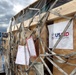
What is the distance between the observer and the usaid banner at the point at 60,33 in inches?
82.7

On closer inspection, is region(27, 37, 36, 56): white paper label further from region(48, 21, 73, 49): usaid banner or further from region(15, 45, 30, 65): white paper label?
region(48, 21, 73, 49): usaid banner

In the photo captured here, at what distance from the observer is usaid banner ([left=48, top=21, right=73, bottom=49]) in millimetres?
2100

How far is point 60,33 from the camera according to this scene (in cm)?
222

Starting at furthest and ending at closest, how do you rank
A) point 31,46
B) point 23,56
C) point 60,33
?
point 23,56, point 31,46, point 60,33

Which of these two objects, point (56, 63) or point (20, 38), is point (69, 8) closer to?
point (56, 63)

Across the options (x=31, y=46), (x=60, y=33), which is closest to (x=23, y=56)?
(x=31, y=46)

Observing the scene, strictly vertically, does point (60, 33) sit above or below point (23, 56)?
above

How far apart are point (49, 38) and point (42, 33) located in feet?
0.49

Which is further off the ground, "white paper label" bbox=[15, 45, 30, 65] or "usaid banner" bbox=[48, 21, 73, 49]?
"usaid banner" bbox=[48, 21, 73, 49]

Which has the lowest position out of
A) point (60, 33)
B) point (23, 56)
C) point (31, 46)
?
point (23, 56)

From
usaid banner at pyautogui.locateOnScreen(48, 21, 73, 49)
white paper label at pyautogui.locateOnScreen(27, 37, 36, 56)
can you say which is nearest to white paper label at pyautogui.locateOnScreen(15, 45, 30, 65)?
white paper label at pyautogui.locateOnScreen(27, 37, 36, 56)

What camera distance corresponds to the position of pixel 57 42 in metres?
2.17

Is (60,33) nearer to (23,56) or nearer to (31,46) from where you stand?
(31,46)

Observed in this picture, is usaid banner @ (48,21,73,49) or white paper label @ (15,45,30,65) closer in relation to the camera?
usaid banner @ (48,21,73,49)
